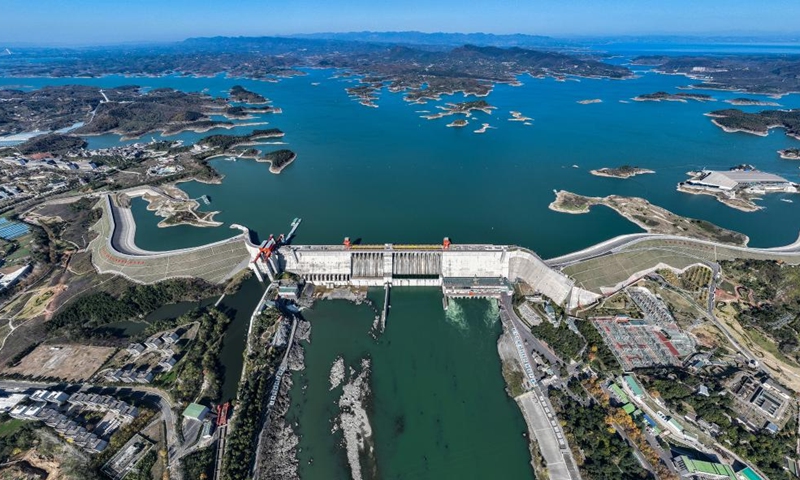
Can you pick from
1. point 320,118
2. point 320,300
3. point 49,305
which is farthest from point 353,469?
point 320,118

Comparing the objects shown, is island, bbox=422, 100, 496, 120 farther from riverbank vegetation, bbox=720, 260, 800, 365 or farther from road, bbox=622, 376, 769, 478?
road, bbox=622, 376, 769, 478

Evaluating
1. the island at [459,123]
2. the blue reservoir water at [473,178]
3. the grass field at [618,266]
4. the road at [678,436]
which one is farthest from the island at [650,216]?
the island at [459,123]

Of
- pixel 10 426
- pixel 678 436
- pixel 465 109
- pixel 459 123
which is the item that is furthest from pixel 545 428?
pixel 465 109

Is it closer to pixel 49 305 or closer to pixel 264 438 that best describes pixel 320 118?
pixel 49 305

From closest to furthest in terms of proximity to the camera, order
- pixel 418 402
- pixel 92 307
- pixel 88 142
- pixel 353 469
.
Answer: pixel 353 469, pixel 418 402, pixel 92 307, pixel 88 142

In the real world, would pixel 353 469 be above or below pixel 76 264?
below

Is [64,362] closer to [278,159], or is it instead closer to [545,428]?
[545,428]

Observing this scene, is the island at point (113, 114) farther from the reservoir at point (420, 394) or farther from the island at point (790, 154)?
the island at point (790, 154)
